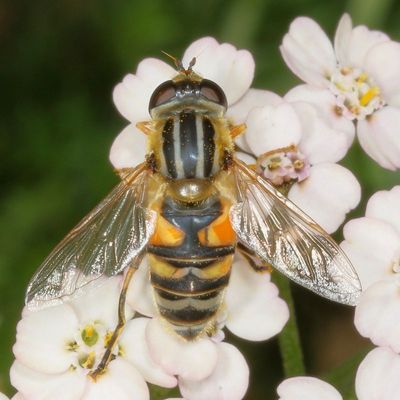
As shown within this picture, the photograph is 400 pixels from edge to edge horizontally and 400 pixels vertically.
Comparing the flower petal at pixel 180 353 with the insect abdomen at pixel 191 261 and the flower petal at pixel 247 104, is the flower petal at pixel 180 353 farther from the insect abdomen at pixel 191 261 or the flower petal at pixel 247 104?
the flower petal at pixel 247 104

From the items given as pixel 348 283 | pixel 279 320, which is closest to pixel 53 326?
Answer: pixel 279 320

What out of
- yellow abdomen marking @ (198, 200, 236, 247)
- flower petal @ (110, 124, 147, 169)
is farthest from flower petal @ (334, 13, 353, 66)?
yellow abdomen marking @ (198, 200, 236, 247)

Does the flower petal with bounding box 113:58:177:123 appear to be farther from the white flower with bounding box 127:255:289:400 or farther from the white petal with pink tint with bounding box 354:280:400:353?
the white petal with pink tint with bounding box 354:280:400:353

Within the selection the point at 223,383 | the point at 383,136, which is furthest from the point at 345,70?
the point at 223,383

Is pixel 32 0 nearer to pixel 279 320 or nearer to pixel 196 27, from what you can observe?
pixel 196 27

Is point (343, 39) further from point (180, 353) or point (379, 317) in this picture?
point (180, 353)

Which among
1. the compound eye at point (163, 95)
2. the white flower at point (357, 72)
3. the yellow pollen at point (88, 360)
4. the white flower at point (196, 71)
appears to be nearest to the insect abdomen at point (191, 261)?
the compound eye at point (163, 95)

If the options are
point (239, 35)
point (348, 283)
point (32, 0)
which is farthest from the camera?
point (32, 0)
